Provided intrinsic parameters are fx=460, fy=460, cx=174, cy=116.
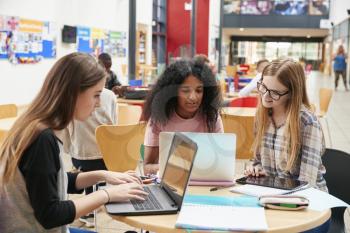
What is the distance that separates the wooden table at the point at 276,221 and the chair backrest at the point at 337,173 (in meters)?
0.64

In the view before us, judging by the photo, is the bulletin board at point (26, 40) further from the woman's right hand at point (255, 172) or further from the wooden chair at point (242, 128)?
the woman's right hand at point (255, 172)

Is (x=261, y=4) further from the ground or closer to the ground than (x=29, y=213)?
further from the ground

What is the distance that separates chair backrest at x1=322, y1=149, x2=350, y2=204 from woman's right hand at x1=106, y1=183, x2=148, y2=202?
3.73ft

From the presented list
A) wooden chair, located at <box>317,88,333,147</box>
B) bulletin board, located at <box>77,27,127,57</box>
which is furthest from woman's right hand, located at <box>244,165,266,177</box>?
bulletin board, located at <box>77,27,127,57</box>

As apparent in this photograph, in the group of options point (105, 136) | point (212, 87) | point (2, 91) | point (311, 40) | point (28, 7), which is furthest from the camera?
point (311, 40)

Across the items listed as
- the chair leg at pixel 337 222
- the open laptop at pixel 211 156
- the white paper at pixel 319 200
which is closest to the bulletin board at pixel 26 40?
the open laptop at pixel 211 156

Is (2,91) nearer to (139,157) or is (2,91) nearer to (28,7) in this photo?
(28,7)

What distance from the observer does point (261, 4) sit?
25.7 m

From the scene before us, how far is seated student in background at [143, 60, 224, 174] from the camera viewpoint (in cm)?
267

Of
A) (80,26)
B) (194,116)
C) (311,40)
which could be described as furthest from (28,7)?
(311,40)

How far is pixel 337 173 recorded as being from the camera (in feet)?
8.05

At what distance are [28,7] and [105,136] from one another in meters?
5.03

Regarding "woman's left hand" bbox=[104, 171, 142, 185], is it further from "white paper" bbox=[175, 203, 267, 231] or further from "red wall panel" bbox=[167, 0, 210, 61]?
"red wall panel" bbox=[167, 0, 210, 61]

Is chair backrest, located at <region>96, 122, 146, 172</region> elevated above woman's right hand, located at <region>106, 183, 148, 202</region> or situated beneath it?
situated beneath
